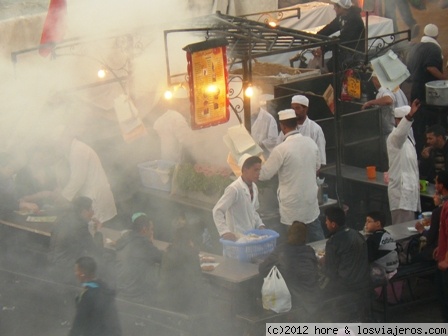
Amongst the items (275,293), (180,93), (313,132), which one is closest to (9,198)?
(180,93)

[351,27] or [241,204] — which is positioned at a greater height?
[351,27]

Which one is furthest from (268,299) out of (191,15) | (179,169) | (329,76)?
(329,76)

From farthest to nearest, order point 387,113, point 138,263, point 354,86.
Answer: point 387,113, point 354,86, point 138,263

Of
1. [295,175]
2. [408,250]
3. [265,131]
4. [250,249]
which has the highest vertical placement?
[265,131]

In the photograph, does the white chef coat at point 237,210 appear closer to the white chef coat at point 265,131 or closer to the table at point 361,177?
the table at point 361,177

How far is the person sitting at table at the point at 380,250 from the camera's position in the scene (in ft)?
24.8

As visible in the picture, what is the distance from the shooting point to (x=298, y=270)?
712 centimetres

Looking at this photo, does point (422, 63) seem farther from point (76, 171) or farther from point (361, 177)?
point (76, 171)

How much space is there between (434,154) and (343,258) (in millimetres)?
2690

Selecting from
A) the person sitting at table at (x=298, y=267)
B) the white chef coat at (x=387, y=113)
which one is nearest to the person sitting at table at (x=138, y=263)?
the person sitting at table at (x=298, y=267)

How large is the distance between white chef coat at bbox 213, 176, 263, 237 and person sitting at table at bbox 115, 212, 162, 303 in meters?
0.77

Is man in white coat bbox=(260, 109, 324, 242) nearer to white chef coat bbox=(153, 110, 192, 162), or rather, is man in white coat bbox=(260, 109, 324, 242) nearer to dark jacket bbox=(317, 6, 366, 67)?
white chef coat bbox=(153, 110, 192, 162)

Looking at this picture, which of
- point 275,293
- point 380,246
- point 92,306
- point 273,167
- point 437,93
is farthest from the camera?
point 437,93

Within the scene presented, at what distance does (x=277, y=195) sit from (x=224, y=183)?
24.1 inches
